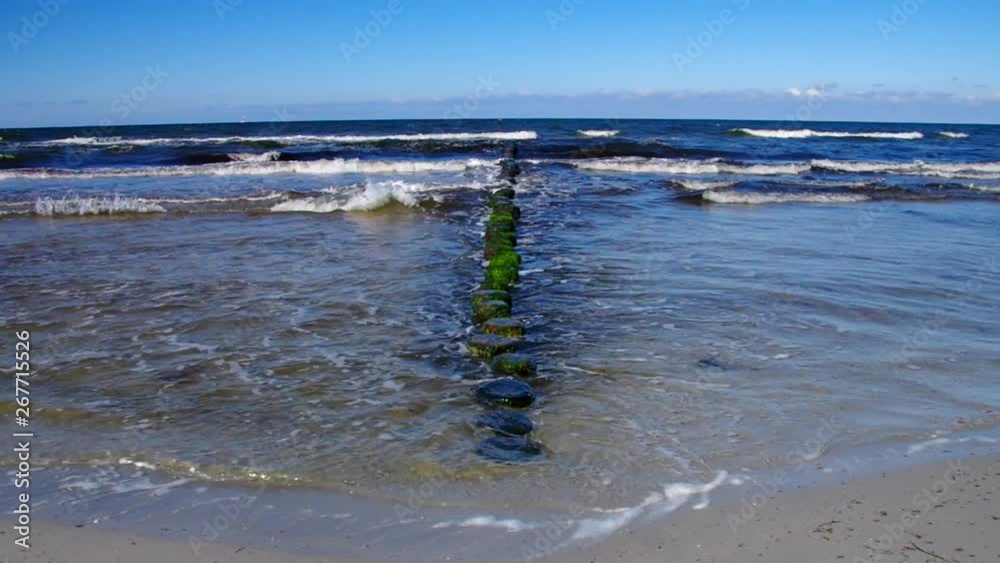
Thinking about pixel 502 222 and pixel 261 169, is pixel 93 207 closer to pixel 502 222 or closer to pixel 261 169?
pixel 502 222

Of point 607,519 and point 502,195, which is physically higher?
point 502,195

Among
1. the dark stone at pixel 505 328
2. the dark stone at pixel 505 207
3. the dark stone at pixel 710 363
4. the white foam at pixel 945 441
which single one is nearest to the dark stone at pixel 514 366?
the dark stone at pixel 505 328

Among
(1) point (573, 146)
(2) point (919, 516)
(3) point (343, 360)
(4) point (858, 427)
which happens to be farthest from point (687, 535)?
(1) point (573, 146)

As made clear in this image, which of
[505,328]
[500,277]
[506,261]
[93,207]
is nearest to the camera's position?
[505,328]

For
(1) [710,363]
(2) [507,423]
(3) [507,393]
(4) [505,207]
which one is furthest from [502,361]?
(4) [505,207]

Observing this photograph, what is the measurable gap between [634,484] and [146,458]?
7.76 ft

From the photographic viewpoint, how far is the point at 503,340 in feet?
18.0

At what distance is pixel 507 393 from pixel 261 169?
61.1 ft

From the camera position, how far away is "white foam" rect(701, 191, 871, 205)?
14859mm

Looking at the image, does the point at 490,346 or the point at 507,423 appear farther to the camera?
the point at 490,346

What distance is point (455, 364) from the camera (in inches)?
209

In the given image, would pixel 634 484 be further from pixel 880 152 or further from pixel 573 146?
pixel 880 152

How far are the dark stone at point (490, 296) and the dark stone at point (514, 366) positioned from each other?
4.40ft

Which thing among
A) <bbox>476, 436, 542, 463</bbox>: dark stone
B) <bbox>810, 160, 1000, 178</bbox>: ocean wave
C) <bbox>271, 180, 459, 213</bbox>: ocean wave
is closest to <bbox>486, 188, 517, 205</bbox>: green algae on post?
<bbox>271, 180, 459, 213</bbox>: ocean wave
